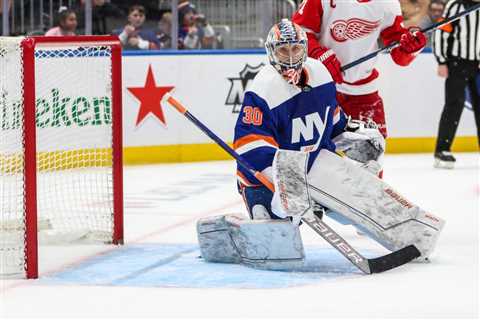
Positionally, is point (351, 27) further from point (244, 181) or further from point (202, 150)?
point (202, 150)

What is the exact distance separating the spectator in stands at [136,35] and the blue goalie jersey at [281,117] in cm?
359

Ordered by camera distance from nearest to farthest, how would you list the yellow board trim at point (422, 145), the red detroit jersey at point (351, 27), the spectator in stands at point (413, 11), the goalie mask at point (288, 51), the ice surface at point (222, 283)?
the ice surface at point (222, 283) < the goalie mask at point (288, 51) < the red detroit jersey at point (351, 27) < the yellow board trim at point (422, 145) < the spectator in stands at point (413, 11)

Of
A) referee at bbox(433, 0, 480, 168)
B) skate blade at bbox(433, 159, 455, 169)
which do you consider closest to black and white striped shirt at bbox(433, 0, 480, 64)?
referee at bbox(433, 0, 480, 168)

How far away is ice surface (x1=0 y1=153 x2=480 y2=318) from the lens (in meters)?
3.29

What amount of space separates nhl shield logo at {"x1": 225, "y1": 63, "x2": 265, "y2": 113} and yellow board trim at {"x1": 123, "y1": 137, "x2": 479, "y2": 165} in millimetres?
281

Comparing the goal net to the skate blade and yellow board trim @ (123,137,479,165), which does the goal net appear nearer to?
yellow board trim @ (123,137,479,165)

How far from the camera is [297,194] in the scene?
3842 mm

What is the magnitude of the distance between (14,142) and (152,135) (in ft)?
11.5

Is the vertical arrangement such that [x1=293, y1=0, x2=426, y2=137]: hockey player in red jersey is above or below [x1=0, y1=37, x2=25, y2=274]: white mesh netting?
above

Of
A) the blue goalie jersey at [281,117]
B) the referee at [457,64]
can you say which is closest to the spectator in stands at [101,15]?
the referee at [457,64]

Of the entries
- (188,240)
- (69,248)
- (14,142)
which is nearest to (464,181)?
(188,240)

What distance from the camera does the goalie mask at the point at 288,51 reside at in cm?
396

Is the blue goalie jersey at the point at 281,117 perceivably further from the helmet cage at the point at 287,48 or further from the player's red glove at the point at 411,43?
the player's red glove at the point at 411,43

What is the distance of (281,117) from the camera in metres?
4.00
